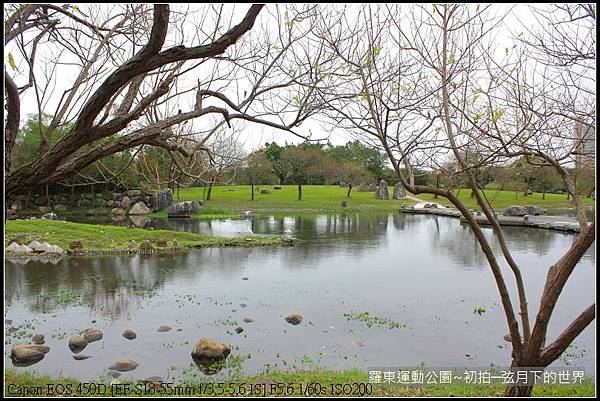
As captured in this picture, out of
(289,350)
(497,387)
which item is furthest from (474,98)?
(289,350)

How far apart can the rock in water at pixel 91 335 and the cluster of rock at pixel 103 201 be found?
79.2 ft

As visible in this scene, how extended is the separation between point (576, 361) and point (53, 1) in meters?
7.73

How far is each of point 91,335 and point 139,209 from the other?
2508 cm

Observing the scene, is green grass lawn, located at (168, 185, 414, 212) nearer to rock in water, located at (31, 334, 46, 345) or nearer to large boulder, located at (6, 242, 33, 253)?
large boulder, located at (6, 242, 33, 253)

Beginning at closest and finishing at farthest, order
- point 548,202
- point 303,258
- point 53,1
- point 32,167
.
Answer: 1. point 32,167
2. point 53,1
3. point 303,258
4. point 548,202

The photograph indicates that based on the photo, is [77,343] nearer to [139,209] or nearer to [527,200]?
[139,209]

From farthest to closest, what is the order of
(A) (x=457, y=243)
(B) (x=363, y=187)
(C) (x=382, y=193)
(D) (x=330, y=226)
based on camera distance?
1. (B) (x=363, y=187)
2. (C) (x=382, y=193)
3. (D) (x=330, y=226)
4. (A) (x=457, y=243)

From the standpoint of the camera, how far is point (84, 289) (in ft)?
36.2

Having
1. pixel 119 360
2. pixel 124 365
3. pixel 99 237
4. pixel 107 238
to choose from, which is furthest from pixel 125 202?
pixel 124 365

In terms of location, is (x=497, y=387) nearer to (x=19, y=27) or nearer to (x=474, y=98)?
(x=474, y=98)

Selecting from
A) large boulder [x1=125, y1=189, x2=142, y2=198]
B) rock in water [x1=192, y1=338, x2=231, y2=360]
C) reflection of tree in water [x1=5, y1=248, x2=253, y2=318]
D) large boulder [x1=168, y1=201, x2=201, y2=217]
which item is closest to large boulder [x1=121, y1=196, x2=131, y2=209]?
large boulder [x1=125, y1=189, x2=142, y2=198]

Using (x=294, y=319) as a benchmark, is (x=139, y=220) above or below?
above

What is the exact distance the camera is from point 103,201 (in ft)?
109

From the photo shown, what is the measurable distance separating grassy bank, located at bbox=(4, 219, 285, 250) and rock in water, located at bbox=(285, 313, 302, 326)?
9.53m
